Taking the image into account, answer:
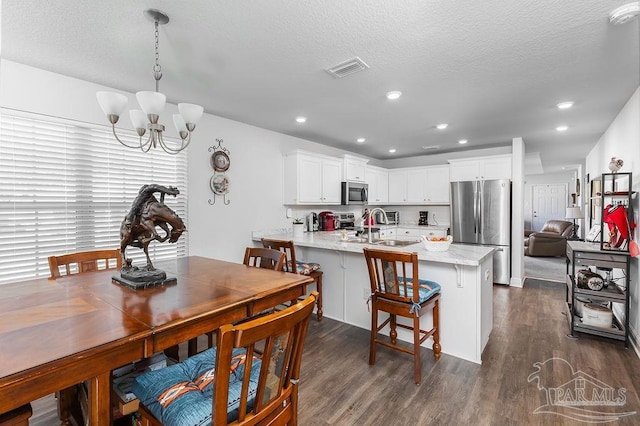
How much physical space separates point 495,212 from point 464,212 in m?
0.47

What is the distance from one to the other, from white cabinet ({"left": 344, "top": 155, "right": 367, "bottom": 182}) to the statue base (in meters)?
3.83

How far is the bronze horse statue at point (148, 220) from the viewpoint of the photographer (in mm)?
1709

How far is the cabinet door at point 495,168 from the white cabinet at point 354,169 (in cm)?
202

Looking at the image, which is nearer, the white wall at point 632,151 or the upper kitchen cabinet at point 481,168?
the white wall at point 632,151

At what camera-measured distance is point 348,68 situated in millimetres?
2391

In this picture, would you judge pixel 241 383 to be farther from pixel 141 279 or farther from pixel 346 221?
pixel 346 221

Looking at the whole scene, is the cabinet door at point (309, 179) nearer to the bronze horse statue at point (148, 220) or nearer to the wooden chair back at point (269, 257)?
the wooden chair back at point (269, 257)

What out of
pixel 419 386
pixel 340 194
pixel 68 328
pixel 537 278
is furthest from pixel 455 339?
pixel 537 278

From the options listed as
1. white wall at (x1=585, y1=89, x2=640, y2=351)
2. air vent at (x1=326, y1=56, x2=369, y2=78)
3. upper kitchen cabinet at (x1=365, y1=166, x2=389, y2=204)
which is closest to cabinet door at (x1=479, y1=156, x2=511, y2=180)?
white wall at (x1=585, y1=89, x2=640, y2=351)

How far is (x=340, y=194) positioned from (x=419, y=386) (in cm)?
342

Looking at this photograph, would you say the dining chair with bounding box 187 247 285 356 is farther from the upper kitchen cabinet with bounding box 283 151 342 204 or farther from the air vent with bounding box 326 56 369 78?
the upper kitchen cabinet with bounding box 283 151 342 204

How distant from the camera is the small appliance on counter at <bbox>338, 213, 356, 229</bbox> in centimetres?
546

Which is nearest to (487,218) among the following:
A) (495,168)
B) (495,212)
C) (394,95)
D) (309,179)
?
(495,212)

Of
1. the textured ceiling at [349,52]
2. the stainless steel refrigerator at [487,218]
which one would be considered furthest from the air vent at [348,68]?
the stainless steel refrigerator at [487,218]
